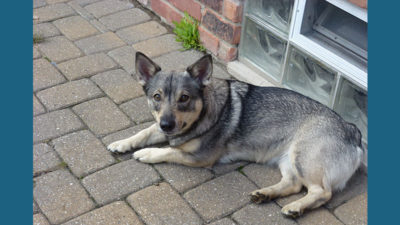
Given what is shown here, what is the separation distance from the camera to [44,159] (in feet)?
14.1

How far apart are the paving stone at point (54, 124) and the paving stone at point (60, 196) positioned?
54 centimetres

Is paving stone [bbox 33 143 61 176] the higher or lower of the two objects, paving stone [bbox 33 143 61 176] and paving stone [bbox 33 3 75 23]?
the lower

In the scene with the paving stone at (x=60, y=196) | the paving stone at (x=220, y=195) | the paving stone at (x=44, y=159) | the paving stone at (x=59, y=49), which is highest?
the paving stone at (x=59, y=49)

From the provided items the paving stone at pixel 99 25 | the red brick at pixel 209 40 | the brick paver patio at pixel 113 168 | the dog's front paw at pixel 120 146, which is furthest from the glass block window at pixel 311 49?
the paving stone at pixel 99 25

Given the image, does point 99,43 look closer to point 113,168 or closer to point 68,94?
point 68,94

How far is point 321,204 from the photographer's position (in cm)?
391

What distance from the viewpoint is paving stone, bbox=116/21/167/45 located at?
6.03m

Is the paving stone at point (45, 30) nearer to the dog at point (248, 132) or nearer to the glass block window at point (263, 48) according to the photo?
the dog at point (248, 132)

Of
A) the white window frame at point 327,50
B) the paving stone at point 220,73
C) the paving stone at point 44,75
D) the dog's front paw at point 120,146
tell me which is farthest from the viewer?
the paving stone at point 220,73

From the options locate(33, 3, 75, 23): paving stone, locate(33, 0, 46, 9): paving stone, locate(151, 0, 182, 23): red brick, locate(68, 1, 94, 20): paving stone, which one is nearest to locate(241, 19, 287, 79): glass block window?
locate(151, 0, 182, 23): red brick

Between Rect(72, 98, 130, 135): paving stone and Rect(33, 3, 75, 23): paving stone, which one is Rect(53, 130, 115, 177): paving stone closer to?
Rect(72, 98, 130, 135): paving stone

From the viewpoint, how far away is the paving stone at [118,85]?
511cm

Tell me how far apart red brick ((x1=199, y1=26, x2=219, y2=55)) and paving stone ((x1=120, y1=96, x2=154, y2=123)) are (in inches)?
45.3

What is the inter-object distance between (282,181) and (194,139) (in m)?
0.85
